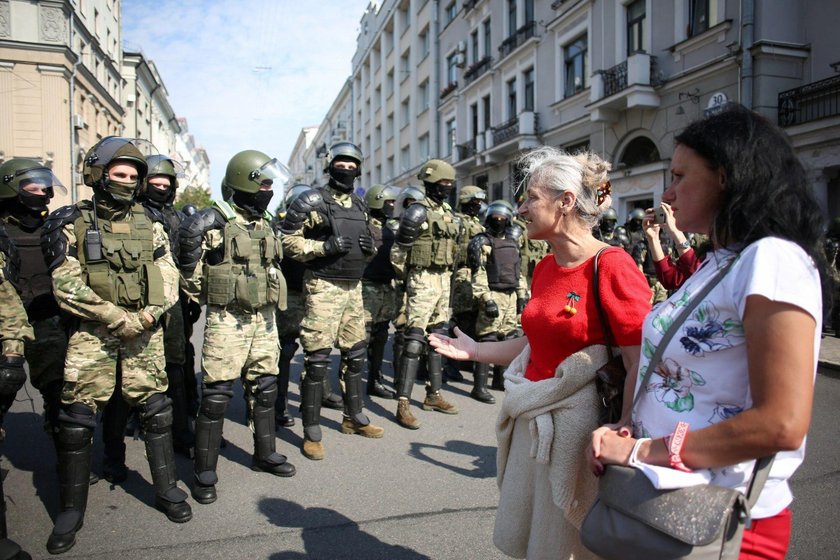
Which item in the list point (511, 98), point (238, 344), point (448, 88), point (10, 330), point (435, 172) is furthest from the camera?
point (448, 88)

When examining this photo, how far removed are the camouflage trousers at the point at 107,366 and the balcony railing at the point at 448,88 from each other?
2553 centimetres

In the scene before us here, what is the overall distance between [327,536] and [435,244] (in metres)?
3.21

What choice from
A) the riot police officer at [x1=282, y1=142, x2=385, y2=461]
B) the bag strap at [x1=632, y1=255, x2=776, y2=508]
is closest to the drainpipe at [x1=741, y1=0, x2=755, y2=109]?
the riot police officer at [x1=282, y1=142, x2=385, y2=461]

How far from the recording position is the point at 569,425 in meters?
1.89

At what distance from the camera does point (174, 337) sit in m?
4.75

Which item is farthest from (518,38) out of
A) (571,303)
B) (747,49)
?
(571,303)

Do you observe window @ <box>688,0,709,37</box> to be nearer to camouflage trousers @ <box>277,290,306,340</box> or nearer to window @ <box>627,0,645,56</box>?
window @ <box>627,0,645,56</box>

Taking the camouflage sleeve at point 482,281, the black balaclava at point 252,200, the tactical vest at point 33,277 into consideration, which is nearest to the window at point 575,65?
the camouflage sleeve at point 482,281

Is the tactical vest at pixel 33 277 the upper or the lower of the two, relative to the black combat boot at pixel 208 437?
upper

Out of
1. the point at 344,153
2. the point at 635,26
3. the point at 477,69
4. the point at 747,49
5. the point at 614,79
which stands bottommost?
the point at 344,153

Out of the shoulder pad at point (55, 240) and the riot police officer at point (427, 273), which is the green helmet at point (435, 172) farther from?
the shoulder pad at point (55, 240)

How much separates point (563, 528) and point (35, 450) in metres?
4.53

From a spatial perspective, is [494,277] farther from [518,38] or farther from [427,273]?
[518,38]

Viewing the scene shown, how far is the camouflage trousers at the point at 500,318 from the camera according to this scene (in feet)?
21.4
